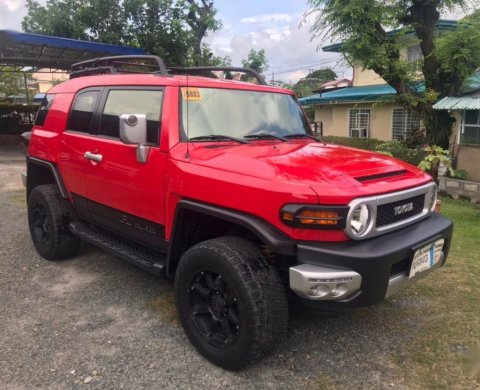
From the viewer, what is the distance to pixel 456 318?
3.66 meters

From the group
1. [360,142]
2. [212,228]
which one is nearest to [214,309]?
[212,228]

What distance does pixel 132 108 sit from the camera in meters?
3.80

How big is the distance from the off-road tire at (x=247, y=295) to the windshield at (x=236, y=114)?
3.33 feet

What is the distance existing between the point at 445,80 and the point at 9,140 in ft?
58.0

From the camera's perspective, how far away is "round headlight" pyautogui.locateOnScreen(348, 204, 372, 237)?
104 inches

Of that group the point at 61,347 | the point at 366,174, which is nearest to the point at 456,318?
the point at 366,174

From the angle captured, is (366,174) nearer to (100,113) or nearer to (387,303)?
(387,303)

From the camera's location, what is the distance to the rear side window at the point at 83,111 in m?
4.26

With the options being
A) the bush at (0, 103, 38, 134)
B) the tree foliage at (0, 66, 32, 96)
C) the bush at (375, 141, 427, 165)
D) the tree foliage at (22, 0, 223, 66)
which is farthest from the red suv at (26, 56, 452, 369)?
the tree foliage at (0, 66, 32, 96)

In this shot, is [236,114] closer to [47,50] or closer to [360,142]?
[47,50]

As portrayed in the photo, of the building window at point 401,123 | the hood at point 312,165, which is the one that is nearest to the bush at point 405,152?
the building window at point 401,123

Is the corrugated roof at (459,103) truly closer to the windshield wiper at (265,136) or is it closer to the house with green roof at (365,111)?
the house with green roof at (365,111)

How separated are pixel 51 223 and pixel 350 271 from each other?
136 inches

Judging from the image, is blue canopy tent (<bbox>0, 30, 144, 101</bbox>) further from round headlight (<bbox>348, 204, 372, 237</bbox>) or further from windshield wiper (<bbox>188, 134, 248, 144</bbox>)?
round headlight (<bbox>348, 204, 372, 237</bbox>)
